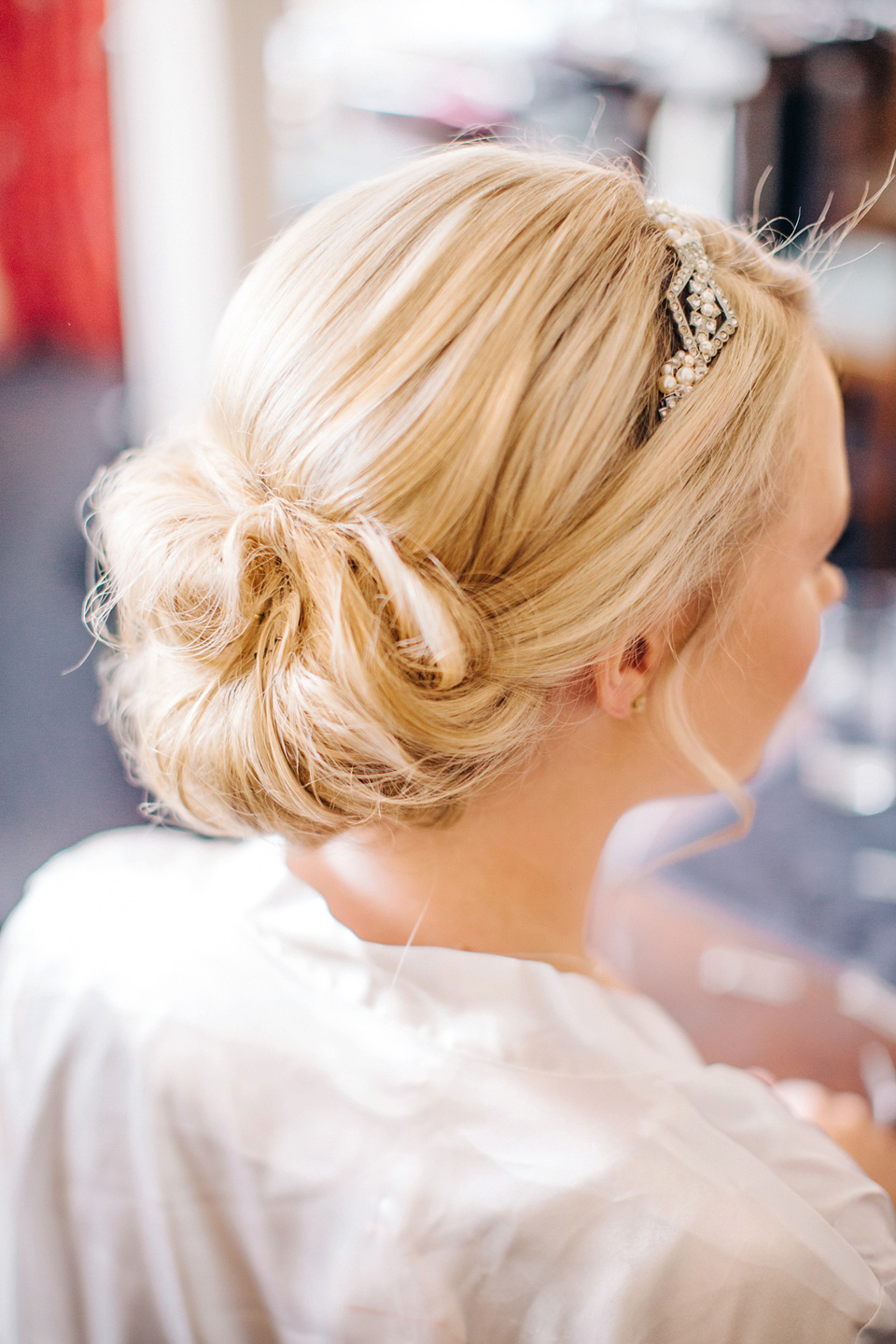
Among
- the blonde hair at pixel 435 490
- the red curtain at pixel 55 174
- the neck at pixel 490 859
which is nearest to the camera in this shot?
the blonde hair at pixel 435 490

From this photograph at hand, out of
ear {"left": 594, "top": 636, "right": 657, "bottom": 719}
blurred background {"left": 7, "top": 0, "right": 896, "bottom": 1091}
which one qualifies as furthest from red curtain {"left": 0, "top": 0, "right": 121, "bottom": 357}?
ear {"left": 594, "top": 636, "right": 657, "bottom": 719}

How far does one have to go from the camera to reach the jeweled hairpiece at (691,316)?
0.52 m

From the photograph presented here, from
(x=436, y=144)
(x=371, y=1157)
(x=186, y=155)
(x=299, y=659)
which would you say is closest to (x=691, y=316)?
(x=299, y=659)

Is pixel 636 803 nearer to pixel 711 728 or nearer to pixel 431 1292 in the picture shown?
pixel 711 728

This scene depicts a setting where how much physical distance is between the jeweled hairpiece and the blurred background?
0.74 m

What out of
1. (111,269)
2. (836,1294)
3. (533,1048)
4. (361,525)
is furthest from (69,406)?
(836,1294)

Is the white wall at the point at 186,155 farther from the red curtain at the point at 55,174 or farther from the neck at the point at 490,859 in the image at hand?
the neck at the point at 490,859

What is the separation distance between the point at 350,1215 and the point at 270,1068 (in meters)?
0.11

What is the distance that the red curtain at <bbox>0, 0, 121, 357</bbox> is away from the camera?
1485mm

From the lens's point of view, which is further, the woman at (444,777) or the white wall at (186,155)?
the white wall at (186,155)

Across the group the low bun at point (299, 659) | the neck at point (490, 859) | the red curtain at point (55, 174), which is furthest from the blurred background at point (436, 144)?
the low bun at point (299, 659)

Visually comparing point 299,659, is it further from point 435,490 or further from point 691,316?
point 691,316

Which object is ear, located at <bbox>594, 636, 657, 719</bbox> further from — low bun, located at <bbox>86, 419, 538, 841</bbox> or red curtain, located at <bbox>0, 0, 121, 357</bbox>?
red curtain, located at <bbox>0, 0, 121, 357</bbox>

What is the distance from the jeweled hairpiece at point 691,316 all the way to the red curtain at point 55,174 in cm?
146
